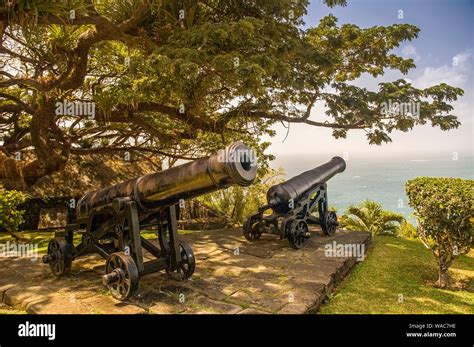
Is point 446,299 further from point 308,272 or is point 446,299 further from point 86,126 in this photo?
point 86,126

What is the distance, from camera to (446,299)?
4.99 meters

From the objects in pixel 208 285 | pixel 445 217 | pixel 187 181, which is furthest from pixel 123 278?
pixel 445 217

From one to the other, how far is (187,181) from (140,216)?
1.23m

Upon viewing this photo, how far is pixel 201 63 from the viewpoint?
5066 millimetres

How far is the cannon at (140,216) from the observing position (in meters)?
3.62

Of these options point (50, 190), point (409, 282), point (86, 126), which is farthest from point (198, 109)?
point (50, 190)

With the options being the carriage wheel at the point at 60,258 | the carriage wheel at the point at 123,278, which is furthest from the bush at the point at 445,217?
the carriage wheel at the point at 60,258

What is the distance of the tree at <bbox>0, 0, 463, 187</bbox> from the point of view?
513 centimetres

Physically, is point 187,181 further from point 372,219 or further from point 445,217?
point 372,219

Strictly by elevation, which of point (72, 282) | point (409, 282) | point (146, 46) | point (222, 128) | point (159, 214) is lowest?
point (409, 282)

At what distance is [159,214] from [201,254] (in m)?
2.04

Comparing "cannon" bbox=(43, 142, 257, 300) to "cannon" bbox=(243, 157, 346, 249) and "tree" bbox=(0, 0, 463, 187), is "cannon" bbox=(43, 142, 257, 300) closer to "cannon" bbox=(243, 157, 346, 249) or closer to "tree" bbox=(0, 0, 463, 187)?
"tree" bbox=(0, 0, 463, 187)
